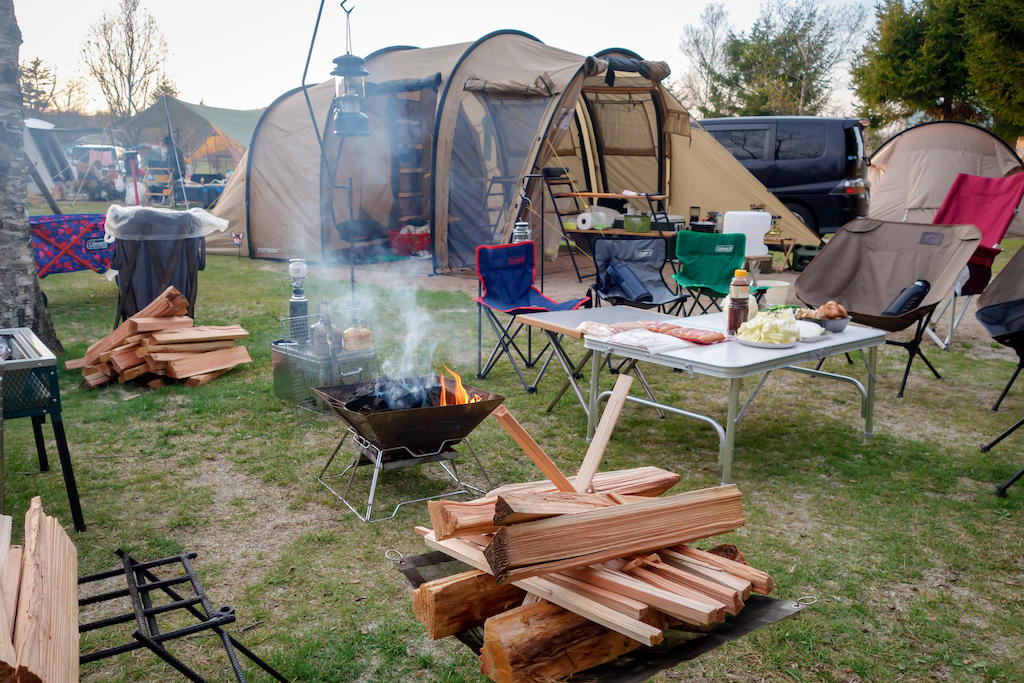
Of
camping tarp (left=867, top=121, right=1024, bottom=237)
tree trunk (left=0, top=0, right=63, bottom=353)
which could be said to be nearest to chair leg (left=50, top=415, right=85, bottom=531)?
tree trunk (left=0, top=0, right=63, bottom=353)

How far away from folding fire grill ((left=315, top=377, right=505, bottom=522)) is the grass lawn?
0.71ft

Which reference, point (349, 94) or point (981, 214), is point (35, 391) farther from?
point (981, 214)

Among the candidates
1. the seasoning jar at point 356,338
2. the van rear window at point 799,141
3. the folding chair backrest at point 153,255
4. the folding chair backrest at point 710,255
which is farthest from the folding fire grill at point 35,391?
the van rear window at point 799,141

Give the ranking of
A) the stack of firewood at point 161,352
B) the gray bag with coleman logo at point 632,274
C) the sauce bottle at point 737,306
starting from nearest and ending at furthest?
the sauce bottle at point 737,306
the stack of firewood at point 161,352
the gray bag with coleman logo at point 632,274

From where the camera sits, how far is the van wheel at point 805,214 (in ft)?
33.9

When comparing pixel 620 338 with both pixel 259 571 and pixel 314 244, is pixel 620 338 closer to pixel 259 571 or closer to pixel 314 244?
pixel 259 571

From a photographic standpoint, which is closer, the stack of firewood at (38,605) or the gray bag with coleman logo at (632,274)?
the stack of firewood at (38,605)

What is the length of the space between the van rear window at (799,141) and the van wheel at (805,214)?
0.69 m

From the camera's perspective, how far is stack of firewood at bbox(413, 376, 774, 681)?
1.44m

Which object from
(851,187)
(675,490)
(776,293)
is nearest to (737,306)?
(675,490)

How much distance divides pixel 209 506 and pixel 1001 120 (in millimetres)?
18266

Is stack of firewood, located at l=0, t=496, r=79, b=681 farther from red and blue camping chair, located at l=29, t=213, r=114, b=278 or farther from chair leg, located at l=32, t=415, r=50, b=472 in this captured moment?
red and blue camping chair, located at l=29, t=213, r=114, b=278

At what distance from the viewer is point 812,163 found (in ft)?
33.4

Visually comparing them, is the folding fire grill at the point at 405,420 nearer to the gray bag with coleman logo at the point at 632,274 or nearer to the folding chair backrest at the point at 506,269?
the folding chair backrest at the point at 506,269
